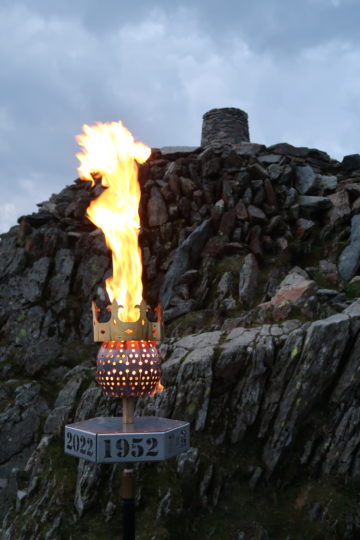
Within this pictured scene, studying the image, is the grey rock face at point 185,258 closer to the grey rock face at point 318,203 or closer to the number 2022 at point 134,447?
the grey rock face at point 318,203

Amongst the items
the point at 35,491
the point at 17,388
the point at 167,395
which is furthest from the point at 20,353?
the point at 167,395

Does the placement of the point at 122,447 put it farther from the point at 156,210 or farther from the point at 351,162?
the point at 351,162

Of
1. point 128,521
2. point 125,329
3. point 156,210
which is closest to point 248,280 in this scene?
point 156,210

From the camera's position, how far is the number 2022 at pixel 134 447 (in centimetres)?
534

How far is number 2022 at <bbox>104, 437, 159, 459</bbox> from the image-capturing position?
5344mm

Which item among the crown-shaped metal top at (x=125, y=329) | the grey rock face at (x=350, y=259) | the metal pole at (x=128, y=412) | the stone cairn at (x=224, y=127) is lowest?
the metal pole at (x=128, y=412)

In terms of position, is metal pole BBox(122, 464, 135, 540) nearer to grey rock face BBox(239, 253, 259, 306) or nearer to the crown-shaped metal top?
the crown-shaped metal top

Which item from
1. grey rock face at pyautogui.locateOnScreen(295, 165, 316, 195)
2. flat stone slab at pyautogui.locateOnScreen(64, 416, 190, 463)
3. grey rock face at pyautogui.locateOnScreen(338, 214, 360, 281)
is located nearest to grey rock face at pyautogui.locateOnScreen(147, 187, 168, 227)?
grey rock face at pyautogui.locateOnScreen(295, 165, 316, 195)

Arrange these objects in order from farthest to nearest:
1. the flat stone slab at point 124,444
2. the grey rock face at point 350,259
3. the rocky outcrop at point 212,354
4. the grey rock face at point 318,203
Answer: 1. the grey rock face at point 318,203
2. the grey rock face at point 350,259
3. the rocky outcrop at point 212,354
4. the flat stone slab at point 124,444

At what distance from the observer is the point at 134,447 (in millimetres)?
5387

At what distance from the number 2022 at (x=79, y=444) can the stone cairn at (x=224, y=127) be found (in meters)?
31.1

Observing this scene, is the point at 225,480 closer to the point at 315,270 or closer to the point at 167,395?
the point at 167,395

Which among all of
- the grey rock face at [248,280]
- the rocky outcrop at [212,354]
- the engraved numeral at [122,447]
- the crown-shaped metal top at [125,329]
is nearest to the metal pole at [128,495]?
the engraved numeral at [122,447]

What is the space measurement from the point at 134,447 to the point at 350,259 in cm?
1678
